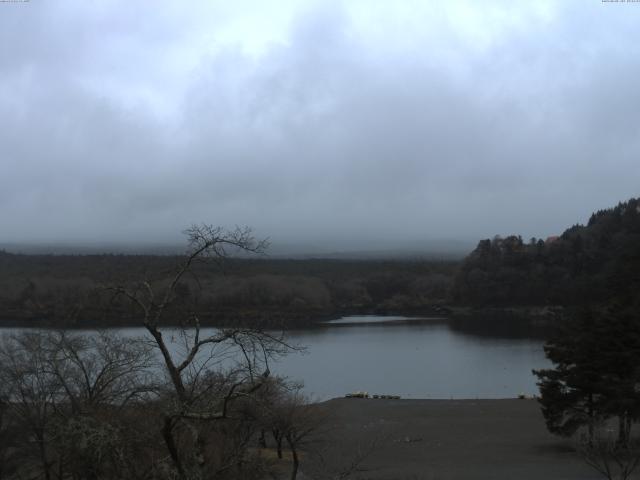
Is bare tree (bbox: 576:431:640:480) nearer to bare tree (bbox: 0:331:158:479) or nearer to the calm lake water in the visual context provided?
bare tree (bbox: 0:331:158:479)

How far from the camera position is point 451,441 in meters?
21.5

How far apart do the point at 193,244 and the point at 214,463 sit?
292 centimetres

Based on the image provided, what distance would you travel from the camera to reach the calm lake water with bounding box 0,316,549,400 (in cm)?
3338

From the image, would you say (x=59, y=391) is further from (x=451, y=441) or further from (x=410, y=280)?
(x=410, y=280)

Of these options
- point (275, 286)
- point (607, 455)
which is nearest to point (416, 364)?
point (275, 286)

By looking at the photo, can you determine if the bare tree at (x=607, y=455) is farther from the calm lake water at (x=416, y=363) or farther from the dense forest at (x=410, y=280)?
the dense forest at (x=410, y=280)

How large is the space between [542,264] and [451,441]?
2380 inches

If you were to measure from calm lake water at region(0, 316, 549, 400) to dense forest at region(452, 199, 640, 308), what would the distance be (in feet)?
56.1

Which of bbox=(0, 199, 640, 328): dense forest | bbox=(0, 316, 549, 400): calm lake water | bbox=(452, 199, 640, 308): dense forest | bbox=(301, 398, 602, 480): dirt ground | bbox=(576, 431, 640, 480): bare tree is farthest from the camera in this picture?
bbox=(452, 199, 640, 308): dense forest

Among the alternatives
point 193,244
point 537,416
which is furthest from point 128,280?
point 537,416

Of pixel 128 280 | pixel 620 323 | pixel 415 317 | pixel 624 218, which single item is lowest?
pixel 415 317

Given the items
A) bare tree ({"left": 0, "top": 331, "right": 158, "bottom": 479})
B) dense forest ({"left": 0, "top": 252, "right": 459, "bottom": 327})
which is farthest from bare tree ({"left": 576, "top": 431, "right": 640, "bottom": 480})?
dense forest ({"left": 0, "top": 252, "right": 459, "bottom": 327})

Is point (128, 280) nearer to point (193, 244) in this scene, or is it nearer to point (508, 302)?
point (193, 244)

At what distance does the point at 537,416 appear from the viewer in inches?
987
